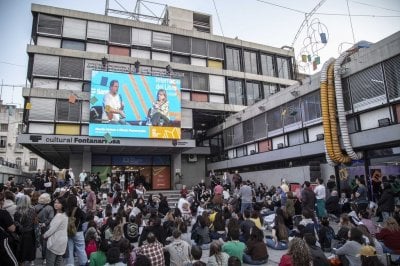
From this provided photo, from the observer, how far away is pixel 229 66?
33906 millimetres

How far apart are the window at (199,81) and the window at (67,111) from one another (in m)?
11.7

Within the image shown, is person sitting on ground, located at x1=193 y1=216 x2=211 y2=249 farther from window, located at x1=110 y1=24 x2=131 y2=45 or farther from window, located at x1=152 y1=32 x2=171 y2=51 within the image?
window, located at x1=152 y1=32 x2=171 y2=51

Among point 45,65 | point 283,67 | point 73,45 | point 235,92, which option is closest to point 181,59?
point 235,92

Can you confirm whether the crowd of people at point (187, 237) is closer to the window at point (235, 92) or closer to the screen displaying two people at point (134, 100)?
the screen displaying two people at point (134, 100)

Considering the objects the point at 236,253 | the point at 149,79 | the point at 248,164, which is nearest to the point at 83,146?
the point at 149,79

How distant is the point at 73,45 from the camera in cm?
2734

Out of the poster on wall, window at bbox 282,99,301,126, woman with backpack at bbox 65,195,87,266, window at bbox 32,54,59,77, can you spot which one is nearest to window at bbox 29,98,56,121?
window at bbox 32,54,59,77

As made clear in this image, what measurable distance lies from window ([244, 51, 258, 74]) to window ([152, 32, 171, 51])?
9.67 m

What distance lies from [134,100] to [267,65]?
61.3ft

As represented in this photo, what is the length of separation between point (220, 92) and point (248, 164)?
9.44 m

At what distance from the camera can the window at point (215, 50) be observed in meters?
33.0

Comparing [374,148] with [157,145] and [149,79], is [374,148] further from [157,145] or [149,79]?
[149,79]

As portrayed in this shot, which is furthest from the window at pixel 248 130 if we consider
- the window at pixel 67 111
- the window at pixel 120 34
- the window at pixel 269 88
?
the window at pixel 67 111

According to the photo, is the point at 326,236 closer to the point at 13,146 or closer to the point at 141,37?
the point at 141,37
